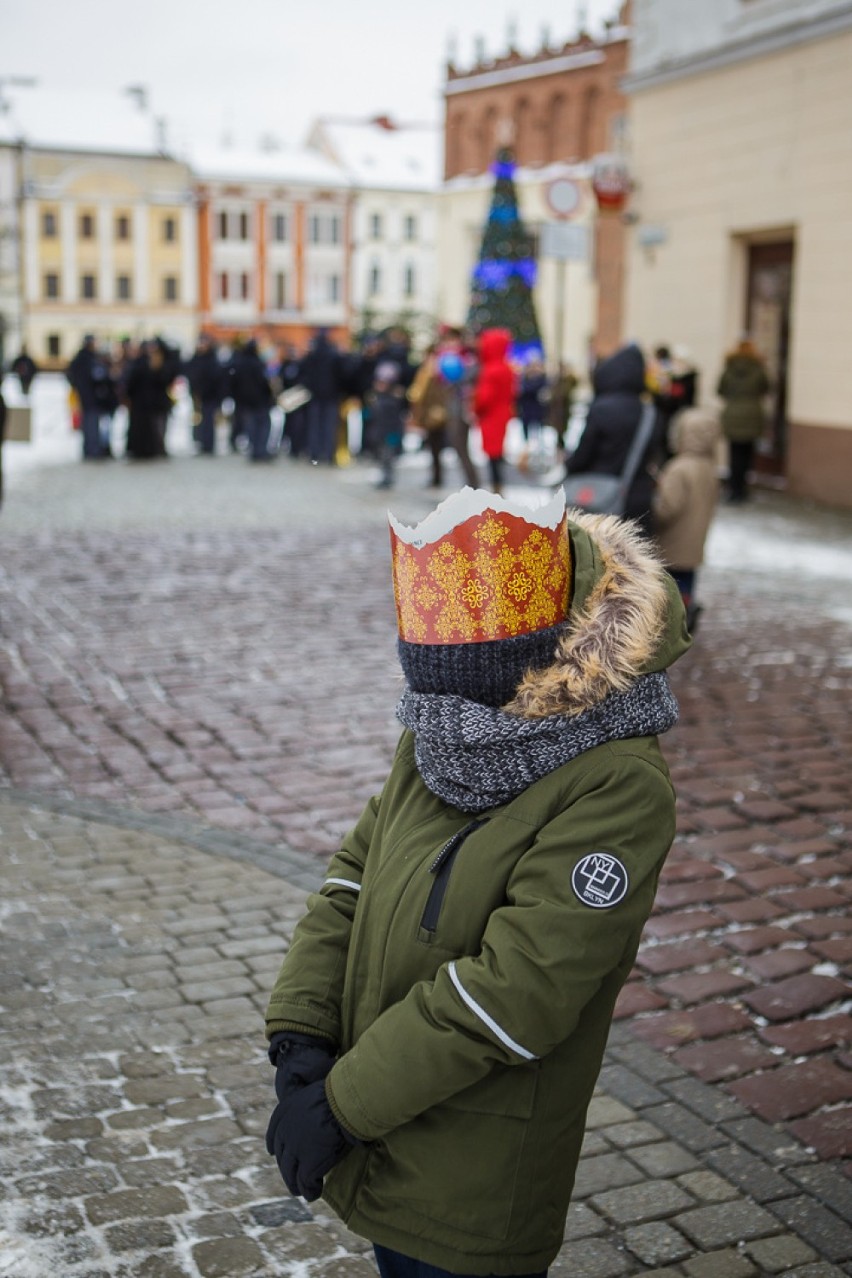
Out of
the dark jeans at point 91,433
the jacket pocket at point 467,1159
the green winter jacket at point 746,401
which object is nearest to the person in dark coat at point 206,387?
the dark jeans at point 91,433

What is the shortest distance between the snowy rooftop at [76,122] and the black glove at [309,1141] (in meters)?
79.9

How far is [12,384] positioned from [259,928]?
42.4 meters

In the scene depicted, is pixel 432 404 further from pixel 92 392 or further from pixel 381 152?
pixel 381 152

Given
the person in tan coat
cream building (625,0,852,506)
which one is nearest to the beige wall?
cream building (625,0,852,506)

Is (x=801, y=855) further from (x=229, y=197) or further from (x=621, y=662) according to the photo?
(x=229, y=197)

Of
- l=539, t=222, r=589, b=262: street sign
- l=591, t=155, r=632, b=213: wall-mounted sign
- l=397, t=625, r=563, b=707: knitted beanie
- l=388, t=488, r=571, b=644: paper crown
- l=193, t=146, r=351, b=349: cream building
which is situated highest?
l=193, t=146, r=351, b=349: cream building

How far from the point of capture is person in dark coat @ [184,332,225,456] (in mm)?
23281

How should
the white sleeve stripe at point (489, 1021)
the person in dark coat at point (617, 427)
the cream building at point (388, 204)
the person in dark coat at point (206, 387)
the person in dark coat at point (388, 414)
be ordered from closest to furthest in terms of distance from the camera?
the white sleeve stripe at point (489, 1021) → the person in dark coat at point (617, 427) → the person in dark coat at point (388, 414) → the person in dark coat at point (206, 387) → the cream building at point (388, 204)

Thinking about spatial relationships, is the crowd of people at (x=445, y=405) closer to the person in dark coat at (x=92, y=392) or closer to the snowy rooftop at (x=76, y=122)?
the person in dark coat at (x=92, y=392)

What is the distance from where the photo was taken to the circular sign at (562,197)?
17297 mm

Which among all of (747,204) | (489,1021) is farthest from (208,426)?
(489,1021)

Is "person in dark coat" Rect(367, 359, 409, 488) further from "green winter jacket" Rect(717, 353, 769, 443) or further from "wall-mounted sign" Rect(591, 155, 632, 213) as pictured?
"green winter jacket" Rect(717, 353, 769, 443)

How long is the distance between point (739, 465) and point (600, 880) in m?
15.8

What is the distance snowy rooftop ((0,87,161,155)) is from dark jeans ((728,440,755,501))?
66.7 m
